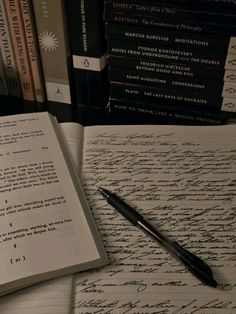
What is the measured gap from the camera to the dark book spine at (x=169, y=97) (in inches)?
22.9

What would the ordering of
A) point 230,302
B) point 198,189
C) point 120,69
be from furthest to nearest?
point 120,69
point 198,189
point 230,302

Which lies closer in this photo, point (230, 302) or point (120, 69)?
point (230, 302)

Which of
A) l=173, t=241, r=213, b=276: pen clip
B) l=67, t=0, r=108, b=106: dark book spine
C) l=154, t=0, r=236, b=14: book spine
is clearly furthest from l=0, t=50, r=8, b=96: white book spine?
l=173, t=241, r=213, b=276: pen clip

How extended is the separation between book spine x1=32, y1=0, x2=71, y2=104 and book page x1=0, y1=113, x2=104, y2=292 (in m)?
0.11

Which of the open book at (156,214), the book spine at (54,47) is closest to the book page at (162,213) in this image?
the open book at (156,214)

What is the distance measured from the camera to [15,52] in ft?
2.05

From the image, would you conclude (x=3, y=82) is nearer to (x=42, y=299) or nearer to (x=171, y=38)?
(x=171, y=38)

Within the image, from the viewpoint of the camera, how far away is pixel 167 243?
0.43 m

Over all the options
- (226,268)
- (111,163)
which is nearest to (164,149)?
(111,163)

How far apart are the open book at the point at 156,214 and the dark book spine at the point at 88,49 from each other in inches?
3.4

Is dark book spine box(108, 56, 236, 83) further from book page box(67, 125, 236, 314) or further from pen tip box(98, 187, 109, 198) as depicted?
pen tip box(98, 187, 109, 198)

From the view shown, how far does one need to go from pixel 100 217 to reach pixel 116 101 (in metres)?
0.23

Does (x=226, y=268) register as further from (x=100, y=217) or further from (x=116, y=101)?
(x=116, y=101)

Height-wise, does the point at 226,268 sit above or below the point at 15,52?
below
